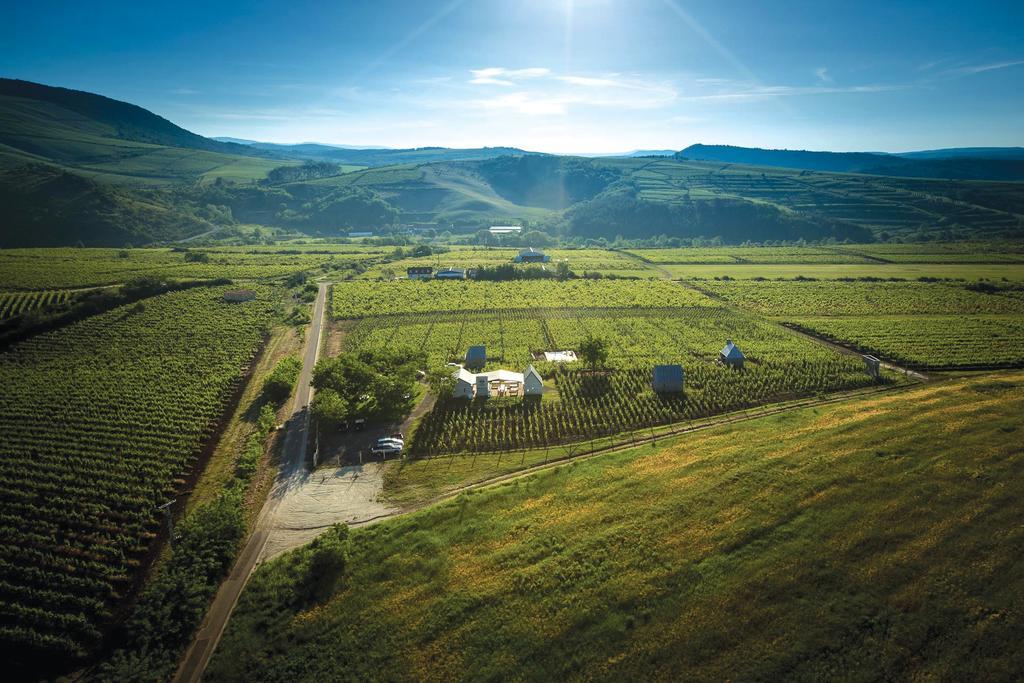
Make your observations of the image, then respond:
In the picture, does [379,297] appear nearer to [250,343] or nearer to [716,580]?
[250,343]

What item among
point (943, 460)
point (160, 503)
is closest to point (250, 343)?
point (160, 503)

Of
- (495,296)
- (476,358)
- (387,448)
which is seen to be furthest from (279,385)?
(495,296)

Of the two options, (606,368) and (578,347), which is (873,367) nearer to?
(606,368)

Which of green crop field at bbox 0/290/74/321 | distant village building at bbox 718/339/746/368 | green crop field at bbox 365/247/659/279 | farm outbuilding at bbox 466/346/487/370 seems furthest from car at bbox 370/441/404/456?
green crop field at bbox 365/247/659/279

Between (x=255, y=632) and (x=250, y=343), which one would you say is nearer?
(x=255, y=632)

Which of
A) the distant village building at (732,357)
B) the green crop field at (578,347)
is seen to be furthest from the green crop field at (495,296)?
the distant village building at (732,357)

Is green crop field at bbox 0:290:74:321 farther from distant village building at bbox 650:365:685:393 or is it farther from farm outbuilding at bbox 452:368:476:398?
distant village building at bbox 650:365:685:393
